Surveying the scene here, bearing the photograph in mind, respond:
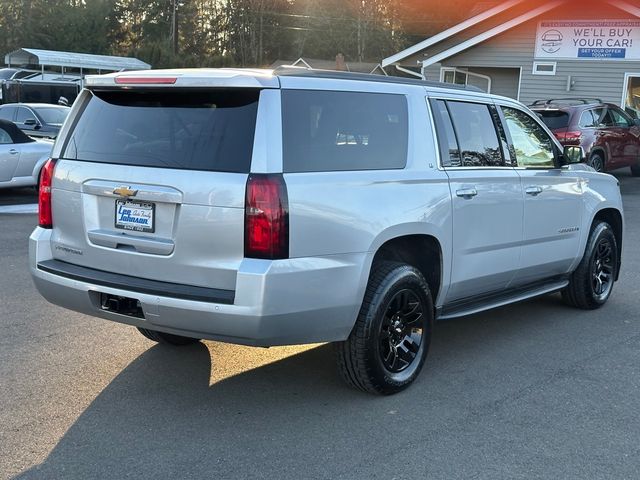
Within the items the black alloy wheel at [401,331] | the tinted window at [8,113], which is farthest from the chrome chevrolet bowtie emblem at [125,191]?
the tinted window at [8,113]

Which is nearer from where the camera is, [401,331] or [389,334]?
[389,334]

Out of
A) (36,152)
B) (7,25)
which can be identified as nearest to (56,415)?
(36,152)

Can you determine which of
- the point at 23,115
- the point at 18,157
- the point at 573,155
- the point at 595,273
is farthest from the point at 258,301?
the point at 23,115

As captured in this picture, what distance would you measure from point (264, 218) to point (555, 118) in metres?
13.0

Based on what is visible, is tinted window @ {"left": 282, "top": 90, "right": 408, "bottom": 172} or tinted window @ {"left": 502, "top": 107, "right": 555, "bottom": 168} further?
tinted window @ {"left": 502, "top": 107, "right": 555, "bottom": 168}

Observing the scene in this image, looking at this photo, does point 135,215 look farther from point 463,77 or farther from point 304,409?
point 463,77

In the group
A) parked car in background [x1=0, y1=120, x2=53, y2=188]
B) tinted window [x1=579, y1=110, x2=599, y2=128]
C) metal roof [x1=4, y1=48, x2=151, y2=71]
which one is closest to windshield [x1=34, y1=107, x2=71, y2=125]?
parked car in background [x1=0, y1=120, x2=53, y2=188]

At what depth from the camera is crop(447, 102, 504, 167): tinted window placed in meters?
4.99

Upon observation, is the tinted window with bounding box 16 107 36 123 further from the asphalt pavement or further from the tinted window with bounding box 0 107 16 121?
the asphalt pavement

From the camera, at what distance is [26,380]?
4.51m

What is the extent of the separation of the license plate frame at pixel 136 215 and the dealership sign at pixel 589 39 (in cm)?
1989

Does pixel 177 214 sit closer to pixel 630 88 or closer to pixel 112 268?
pixel 112 268

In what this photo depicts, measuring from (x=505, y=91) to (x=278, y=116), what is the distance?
70.3 ft

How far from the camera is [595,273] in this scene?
6.55 m
